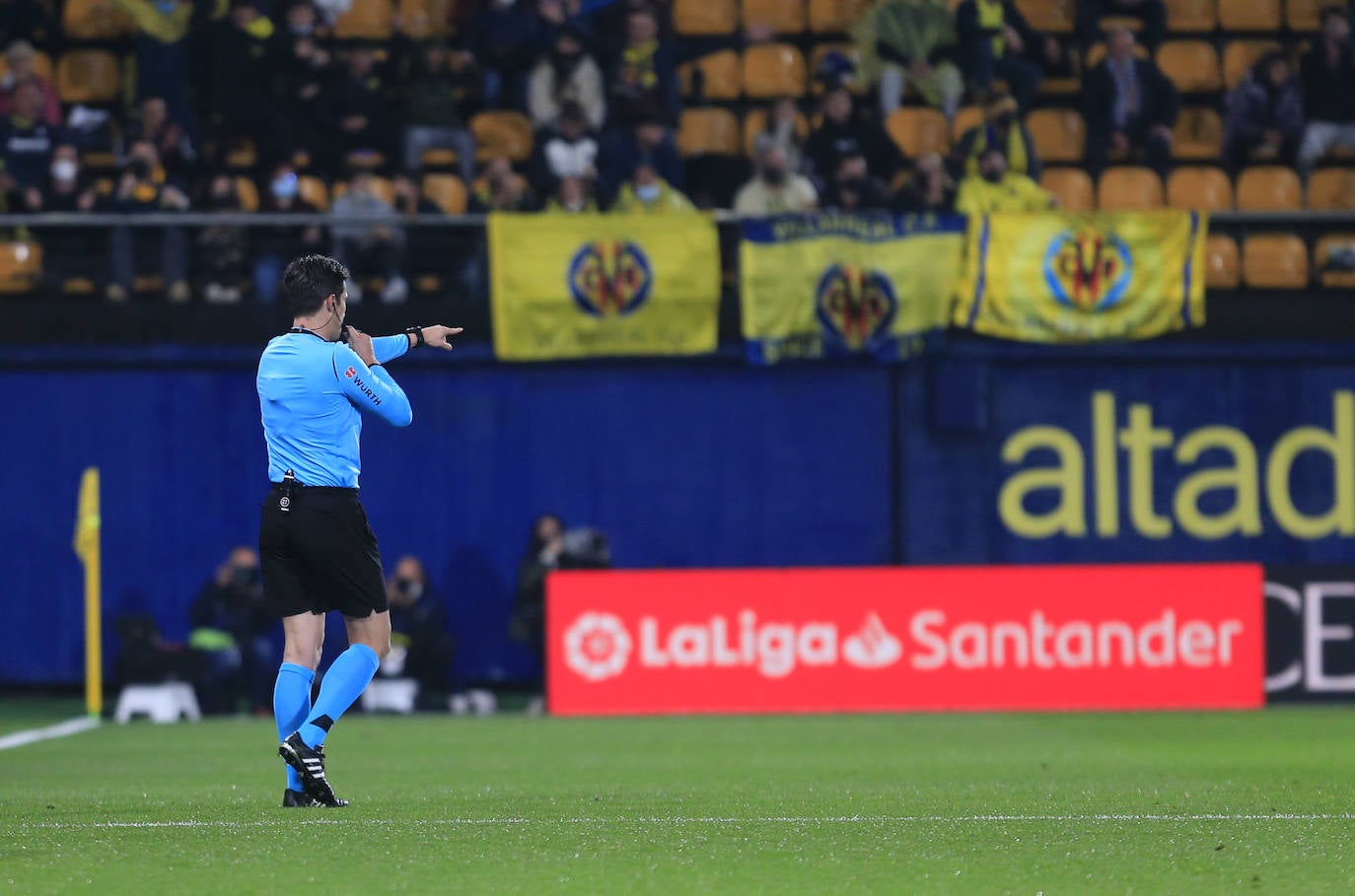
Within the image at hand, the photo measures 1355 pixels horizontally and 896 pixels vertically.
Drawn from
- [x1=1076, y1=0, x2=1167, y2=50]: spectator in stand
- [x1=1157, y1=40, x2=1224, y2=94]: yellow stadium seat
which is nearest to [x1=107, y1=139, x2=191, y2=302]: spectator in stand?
[x1=1076, y1=0, x2=1167, y2=50]: spectator in stand

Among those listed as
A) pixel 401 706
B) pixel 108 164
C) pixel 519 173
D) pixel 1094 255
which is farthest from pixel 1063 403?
pixel 108 164

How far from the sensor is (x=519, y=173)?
18.3 meters

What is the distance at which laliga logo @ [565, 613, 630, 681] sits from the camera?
578 inches

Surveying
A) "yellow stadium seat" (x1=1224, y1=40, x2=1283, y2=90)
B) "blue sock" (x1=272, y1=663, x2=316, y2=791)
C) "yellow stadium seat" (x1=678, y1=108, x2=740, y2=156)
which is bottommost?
"blue sock" (x1=272, y1=663, x2=316, y2=791)

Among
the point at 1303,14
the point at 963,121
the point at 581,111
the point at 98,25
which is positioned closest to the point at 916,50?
the point at 963,121

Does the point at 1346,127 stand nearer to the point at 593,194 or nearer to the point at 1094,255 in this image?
the point at 1094,255

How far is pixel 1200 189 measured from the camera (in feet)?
60.7

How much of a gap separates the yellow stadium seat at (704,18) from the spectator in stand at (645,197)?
2.54 m

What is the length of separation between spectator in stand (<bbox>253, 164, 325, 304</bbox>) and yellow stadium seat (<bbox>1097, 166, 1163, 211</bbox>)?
6931mm

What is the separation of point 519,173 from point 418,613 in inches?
172

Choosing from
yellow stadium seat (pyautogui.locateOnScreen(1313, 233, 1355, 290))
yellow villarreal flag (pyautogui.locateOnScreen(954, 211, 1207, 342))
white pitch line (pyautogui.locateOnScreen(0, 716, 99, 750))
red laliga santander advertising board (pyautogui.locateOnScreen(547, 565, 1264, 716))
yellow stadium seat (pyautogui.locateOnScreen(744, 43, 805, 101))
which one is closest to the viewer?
white pitch line (pyautogui.locateOnScreen(0, 716, 99, 750))

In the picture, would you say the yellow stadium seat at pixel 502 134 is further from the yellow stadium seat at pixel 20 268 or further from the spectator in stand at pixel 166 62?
the yellow stadium seat at pixel 20 268

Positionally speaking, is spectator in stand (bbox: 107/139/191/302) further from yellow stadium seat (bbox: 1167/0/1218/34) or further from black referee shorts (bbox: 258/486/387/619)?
black referee shorts (bbox: 258/486/387/619)

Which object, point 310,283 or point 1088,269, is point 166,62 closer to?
point 1088,269
